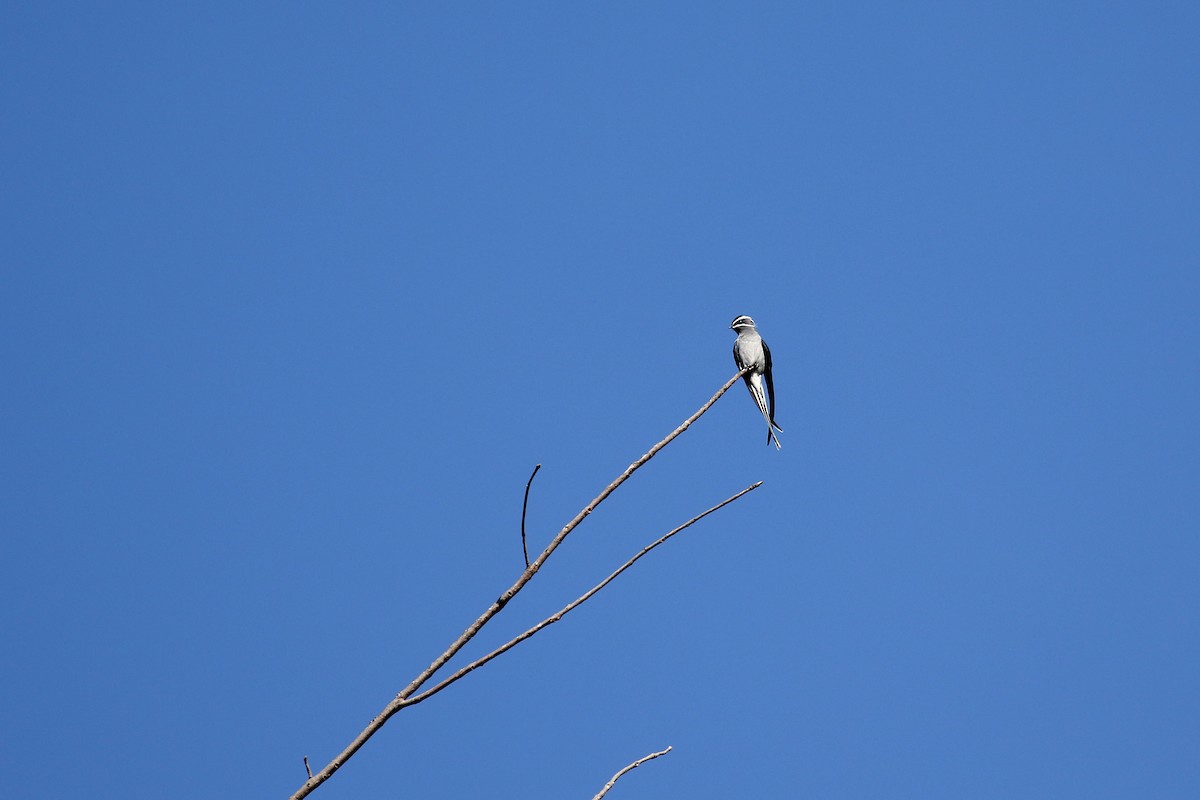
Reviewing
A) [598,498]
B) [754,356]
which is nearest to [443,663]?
[598,498]

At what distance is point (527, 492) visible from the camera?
2.60m

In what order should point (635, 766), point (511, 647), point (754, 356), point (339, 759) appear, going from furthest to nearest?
point (754, 356)
point (635, 766)
point (511, 647)
point (339, 759)

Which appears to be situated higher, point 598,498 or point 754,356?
point 754,356

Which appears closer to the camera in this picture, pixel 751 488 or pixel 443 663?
pixel 443 663

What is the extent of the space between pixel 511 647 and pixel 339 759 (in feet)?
1.29

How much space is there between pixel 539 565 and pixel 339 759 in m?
0.56

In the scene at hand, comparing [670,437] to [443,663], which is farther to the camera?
[670,437]

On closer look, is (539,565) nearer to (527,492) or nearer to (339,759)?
(527,492)

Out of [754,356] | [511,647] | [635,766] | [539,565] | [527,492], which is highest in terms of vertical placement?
[754,356]

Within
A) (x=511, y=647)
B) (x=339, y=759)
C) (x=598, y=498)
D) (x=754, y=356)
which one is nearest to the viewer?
(x=339, y=759)

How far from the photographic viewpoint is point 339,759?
→ 1979mm

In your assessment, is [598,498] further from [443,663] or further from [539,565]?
[443,663]

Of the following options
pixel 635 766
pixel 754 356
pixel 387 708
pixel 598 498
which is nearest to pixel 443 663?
pixel 387 708

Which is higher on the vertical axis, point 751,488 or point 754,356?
point 754,356
